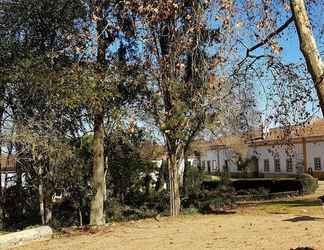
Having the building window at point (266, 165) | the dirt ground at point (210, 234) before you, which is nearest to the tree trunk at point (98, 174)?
the dirt ground at point (210, 234)

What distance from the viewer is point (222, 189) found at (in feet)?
96.8

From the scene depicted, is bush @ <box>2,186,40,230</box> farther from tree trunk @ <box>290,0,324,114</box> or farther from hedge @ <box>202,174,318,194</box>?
tree trunk @ <box>290,0,324,114</box>

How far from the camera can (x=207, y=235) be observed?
38.2 ft

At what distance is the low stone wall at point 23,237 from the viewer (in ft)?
37.8

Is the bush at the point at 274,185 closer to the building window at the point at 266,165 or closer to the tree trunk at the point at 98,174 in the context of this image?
the tree trunk at the point at 98,174

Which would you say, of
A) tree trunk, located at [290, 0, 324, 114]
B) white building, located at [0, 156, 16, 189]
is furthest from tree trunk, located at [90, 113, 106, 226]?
tree trunk, located at [290, 0, 324, 114]

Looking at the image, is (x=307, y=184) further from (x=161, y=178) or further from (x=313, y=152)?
(x=313, y=152)

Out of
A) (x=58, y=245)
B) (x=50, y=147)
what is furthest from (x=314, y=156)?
(x=58, y=245)

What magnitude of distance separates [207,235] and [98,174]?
6.40m

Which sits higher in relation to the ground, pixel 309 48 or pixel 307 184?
pixel 309 48

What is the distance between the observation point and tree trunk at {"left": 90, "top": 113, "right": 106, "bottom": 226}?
16947 mm

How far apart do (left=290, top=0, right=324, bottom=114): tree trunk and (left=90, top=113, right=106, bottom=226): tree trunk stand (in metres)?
9.91

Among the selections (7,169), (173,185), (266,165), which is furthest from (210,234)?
(266,165)

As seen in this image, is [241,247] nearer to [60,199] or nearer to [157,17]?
[157,17]
